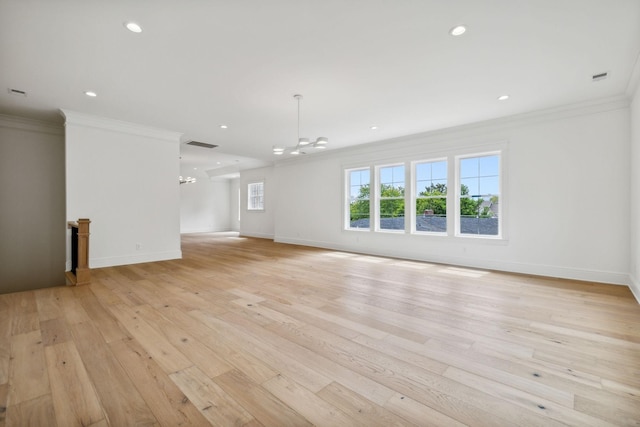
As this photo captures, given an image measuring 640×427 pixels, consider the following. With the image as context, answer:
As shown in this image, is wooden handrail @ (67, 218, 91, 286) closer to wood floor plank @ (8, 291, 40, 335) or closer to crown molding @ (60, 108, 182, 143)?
wood floor plank @ (8, 291, 40, 335)

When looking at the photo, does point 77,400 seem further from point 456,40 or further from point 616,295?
point 616,295

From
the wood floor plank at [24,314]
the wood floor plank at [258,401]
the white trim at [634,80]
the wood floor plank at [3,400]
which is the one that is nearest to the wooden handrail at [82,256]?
the wood floor plank at [24,314]

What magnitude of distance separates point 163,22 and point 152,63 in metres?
0.85

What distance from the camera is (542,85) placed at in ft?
11.7

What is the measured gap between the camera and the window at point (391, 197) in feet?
20.9

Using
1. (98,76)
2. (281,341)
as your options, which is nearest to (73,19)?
(98,76)

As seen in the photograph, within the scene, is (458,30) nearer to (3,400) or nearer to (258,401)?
(258,401)

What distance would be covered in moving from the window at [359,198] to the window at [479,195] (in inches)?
86.8

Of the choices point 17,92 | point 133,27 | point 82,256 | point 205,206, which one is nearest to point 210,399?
point 133,27

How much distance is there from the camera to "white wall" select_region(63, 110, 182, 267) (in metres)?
4.86

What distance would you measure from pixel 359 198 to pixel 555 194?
3.94m

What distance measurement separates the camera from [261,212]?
1051cm

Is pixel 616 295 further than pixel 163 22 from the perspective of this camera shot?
Yes

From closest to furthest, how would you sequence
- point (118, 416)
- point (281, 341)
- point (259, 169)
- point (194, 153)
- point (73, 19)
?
point (118, 416) → point (281, 341) → point (73, 19) → point (194, 153) → point (259, 169)
